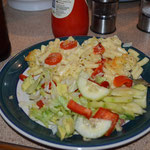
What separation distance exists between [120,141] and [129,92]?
0.74ft

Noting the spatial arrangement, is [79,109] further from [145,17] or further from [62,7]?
[145,17]

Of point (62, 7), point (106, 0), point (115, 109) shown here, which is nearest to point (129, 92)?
point (115, 109)

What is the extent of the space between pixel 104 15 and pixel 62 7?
41 cm

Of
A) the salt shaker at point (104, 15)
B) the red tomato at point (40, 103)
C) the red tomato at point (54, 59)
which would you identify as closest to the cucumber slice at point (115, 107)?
the red tomato at point (40, 103)

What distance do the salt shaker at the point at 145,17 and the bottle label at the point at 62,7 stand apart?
2.14ft

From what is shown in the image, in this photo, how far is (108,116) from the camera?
80 centimetres

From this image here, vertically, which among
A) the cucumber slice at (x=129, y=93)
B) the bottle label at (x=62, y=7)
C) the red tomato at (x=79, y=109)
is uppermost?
the bottle label at (x=62, y=7)

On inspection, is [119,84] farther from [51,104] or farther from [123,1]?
[123,1]

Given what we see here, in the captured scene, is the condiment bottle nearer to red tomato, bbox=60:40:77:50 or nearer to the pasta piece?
red tomato, bbox=60:40:77:50

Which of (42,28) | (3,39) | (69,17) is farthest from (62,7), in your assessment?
(42,28)

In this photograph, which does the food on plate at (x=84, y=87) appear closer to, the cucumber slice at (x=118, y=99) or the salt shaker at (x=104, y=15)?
the cucumber slice at (x=118, y=99)

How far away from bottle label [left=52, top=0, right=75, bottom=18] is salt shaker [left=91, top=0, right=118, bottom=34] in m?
0.34

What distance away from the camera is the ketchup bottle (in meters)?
1.25

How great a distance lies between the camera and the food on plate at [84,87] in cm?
81
